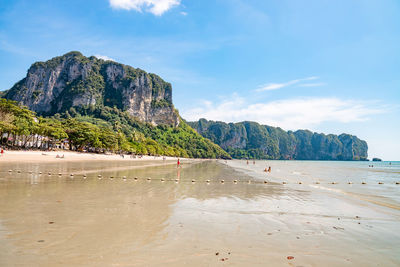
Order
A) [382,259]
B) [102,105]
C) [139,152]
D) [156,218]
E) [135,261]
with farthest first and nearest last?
[102,105], [139,152], [156,218], [382,259], [135,261]

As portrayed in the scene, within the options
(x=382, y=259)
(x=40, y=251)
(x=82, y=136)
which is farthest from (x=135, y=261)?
(x=82, y=136)

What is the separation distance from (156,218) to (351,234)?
660 centimetres

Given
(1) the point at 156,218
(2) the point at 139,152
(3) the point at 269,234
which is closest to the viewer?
(3) the point at 269,234

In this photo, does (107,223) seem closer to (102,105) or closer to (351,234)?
(351,234)

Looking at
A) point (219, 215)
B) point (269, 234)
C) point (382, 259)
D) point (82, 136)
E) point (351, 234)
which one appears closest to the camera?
point (382, 259)

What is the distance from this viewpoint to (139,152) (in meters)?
123

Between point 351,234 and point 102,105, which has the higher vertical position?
point 102,105

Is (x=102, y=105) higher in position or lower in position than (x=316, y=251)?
higher

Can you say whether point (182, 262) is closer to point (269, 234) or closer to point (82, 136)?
point (269, 234)

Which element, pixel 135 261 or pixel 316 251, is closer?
pixel 135 261

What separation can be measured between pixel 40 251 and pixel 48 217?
297 cm

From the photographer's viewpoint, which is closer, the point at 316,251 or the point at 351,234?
the point at 316,251

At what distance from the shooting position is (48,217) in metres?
7.31

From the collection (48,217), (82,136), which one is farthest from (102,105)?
(48,217)
